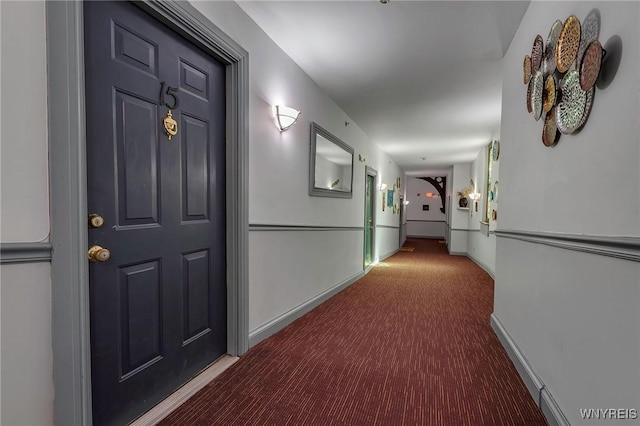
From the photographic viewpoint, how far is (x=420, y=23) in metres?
2.27

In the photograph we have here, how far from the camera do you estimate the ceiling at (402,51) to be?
2.12m

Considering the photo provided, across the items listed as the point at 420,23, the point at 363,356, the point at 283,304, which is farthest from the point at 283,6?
the point at 363,356

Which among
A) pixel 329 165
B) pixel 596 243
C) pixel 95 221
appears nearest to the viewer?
pixel 596 243

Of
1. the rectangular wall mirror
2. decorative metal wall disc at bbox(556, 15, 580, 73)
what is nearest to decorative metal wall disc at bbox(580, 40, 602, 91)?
decorative metal wall disc at bbox(556, 15, 580, 73)

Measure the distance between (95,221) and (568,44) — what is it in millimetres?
2227

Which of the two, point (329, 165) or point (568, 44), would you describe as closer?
point (568, 44)

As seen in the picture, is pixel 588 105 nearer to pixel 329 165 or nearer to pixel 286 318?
pixel 286 318

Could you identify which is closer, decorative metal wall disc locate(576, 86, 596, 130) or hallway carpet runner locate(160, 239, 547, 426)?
decorative metal wall disc locate(576, 86, 596, 130)

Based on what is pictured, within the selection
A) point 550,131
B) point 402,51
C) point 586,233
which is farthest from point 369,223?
point 586,233

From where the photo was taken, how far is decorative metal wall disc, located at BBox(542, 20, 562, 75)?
158cm

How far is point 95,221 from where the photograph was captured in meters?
1.27

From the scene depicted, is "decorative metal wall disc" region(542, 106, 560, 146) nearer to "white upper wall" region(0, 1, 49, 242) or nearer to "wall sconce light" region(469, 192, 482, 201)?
"white upper wall" region(0, 1, 49, 242)

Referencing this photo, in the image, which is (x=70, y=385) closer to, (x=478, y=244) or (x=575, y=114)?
(x=575, y=114)

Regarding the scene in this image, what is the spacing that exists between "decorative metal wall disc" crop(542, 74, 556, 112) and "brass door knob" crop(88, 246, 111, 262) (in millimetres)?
2217
